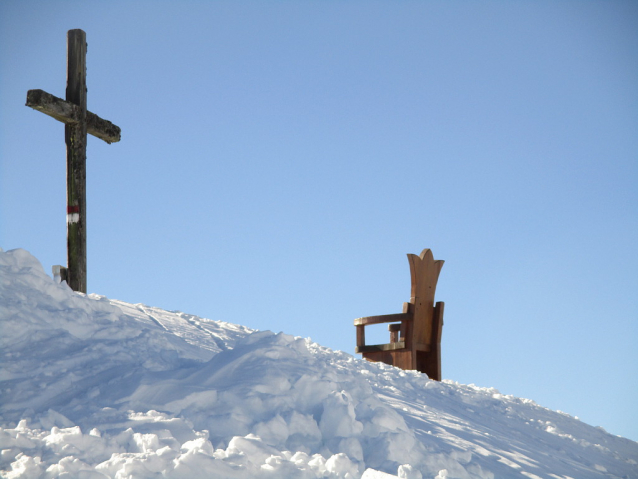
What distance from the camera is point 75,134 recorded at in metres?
7.94

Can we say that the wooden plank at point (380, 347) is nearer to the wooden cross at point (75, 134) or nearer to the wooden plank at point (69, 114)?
the wooden cross at point (75, 134)

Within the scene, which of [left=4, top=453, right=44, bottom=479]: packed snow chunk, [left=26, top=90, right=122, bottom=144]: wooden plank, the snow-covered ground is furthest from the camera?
[left=26, top=90, right=122, bottom=144]: wooden plank

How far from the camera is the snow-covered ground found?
12.0ft

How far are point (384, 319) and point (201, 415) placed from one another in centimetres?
639

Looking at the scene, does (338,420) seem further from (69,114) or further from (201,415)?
(69,114)

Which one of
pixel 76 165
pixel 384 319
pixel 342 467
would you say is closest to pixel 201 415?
pixel 342 467

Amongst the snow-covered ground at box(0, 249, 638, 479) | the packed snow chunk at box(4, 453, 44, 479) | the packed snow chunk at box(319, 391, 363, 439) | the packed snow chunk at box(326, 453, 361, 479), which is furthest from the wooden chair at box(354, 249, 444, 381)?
the packed snow chunk at box(4, 453, 44, 479)

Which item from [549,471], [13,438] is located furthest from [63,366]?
[549,471]

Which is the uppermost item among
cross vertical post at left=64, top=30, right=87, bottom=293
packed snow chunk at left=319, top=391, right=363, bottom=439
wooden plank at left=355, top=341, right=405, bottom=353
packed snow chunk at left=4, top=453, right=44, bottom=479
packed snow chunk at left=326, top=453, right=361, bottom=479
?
cross vertical post at left=64, top=30, right=87, bottom=293

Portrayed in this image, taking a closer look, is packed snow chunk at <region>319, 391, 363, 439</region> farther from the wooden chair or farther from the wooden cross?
the wooden chair

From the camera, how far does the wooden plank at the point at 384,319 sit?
33.2 ft

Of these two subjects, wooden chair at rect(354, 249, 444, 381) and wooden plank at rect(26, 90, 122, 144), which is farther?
wooden chair at rect(354, 249, 444, 381)

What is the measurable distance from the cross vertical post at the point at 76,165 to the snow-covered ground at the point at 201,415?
1262mm

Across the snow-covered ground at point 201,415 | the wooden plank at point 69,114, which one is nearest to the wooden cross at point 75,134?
the wooden plank at point 69,114
